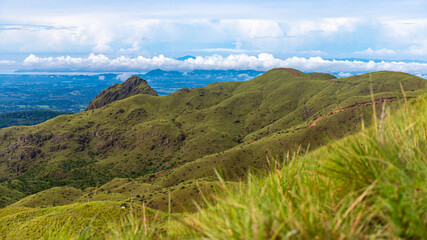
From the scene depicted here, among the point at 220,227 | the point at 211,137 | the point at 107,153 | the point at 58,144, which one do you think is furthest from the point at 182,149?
the point at 220,227

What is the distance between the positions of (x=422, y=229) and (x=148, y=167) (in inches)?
6628

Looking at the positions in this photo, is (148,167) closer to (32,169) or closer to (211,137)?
(211,137)

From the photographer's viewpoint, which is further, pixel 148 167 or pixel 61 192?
pixel 148 167

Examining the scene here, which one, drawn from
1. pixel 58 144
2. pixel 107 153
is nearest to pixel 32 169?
pixel 58 144

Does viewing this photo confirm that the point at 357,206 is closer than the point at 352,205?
No

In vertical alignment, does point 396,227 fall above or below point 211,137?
above

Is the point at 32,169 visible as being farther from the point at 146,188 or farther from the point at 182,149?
the point at 146,188

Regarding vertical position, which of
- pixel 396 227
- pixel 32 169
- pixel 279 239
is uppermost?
pixel 396 227

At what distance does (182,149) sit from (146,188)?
237ft

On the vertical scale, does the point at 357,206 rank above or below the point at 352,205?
below

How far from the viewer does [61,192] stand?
100688mm

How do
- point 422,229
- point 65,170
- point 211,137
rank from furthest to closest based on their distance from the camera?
point 211,137 < point 65,170 < point 422,229

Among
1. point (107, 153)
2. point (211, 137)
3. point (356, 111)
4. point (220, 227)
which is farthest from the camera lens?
point (107, 153)

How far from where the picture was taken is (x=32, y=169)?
168375 millimetres
